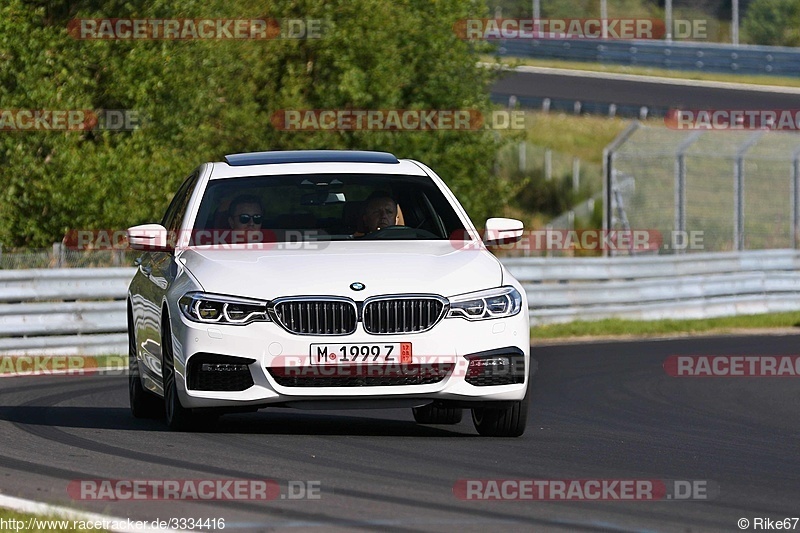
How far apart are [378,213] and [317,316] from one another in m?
1.48

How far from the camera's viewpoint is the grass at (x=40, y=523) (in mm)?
5969

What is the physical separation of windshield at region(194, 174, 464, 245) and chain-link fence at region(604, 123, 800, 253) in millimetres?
14533

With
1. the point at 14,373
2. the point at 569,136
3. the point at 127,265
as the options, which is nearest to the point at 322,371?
the point at 14,373

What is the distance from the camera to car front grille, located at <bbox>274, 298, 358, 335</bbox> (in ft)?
28.4

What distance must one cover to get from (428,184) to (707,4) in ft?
253

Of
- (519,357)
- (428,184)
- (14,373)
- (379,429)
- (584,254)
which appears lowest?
(584,254)

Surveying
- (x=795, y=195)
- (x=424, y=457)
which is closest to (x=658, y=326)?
(x=795, y=195)

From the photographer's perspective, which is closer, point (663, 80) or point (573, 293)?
point (573, 293)

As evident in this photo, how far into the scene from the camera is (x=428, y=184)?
1037 cm

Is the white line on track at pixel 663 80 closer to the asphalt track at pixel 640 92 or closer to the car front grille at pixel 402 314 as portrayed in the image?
the asphalt track at pixel 640 92

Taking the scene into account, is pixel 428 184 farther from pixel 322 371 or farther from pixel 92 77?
pixel 92 77

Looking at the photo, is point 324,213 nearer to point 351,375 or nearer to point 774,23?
point 351,375

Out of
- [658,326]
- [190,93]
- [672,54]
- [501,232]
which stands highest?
[501,232]

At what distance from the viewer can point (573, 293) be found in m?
22.7
